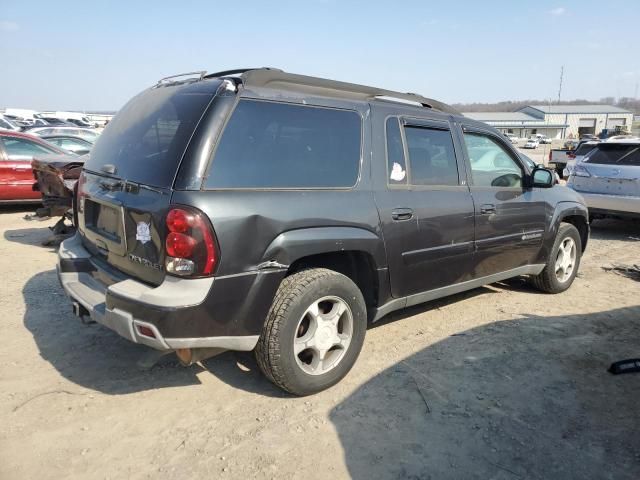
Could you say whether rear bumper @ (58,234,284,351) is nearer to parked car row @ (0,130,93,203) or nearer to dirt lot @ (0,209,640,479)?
dirt lot @ (0,209,640,479)

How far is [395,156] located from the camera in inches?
137

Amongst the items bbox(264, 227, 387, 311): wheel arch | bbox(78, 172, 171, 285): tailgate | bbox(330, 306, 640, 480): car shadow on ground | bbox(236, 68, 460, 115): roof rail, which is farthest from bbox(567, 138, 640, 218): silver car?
bbox(78, 172, 171, 285): tailgate

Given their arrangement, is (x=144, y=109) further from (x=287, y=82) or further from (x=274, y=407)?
(x=274, y=407)

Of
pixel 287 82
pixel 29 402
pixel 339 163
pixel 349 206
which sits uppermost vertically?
pixel 287 82

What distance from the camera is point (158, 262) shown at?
2.59 m

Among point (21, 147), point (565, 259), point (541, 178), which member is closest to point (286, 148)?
point (541, 178)

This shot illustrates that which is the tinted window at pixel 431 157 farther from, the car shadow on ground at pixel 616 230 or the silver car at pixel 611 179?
the car shadow on ground at pixel 616 230

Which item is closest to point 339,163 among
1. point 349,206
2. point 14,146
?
point 349,206

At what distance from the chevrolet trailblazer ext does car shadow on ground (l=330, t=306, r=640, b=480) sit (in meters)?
0.44

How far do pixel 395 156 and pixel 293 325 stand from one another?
146 centimetres

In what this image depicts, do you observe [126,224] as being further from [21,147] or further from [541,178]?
[21,147]

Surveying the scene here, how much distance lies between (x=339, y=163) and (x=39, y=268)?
168 inches

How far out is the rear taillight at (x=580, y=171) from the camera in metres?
8.30

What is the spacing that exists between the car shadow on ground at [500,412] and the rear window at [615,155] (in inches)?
201
